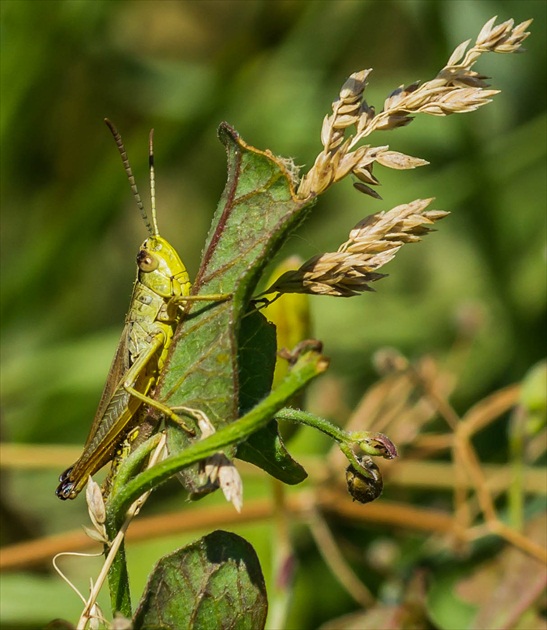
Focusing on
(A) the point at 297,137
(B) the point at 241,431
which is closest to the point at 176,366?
(B) the point at 241,431

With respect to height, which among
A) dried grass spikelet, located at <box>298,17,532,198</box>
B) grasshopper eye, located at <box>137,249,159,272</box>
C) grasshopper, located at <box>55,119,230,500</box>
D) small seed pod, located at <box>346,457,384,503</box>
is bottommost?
grasshopper, located at <box>55,119,230,500</box>

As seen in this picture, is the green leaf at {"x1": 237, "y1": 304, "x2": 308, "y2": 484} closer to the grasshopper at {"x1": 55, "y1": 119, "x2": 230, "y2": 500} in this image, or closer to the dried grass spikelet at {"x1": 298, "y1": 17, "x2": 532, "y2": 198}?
the dried grass spikelet at {"x1": 298, "y1": 17, "x2": 532, "y2": 198}

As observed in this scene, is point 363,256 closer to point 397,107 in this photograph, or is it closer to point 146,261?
point 397,107

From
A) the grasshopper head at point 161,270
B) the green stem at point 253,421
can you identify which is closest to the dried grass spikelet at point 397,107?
the green stem at point 253,421

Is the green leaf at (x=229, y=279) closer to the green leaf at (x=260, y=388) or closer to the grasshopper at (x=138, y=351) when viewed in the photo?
the green leaf at (x=260, y=388)

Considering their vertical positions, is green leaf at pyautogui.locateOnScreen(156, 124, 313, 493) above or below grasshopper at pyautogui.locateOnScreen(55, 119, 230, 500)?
above

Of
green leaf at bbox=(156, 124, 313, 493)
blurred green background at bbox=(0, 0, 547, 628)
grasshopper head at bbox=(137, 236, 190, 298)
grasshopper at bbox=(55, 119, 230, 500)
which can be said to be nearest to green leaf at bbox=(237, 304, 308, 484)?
green leaf at bbox=(156, 124, 313, 493)

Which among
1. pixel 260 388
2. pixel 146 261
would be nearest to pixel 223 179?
pixel 146 261
